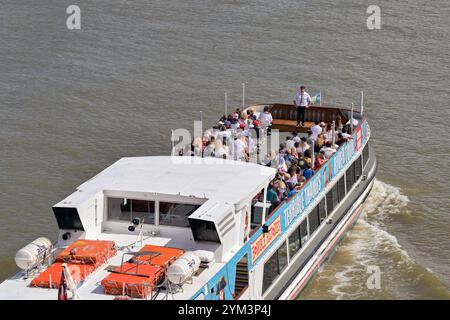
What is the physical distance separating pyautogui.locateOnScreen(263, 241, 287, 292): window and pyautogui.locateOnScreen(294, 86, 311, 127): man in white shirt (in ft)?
24.0

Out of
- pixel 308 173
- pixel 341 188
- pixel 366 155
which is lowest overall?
pixel 341 188

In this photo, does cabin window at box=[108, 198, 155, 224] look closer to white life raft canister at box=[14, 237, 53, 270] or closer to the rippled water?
white life raft canister at box=[14, 237, 53, 270]

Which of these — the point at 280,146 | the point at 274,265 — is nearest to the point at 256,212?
the point at 274,265

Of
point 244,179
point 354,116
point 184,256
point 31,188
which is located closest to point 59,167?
point 31,188

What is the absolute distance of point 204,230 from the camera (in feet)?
56.8

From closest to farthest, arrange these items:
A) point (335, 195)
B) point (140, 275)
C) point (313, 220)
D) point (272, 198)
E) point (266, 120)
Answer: point (140, 275) < point (272, 198) < point (313, 220) < point (335, 195) < point (266, 120)

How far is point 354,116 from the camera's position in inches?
1066

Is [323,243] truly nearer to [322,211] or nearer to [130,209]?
[322,211]

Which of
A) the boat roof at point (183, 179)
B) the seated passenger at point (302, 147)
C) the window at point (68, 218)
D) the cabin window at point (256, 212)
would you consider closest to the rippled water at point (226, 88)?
the seated passenger at point (302, 147)

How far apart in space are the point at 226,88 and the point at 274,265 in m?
16.5

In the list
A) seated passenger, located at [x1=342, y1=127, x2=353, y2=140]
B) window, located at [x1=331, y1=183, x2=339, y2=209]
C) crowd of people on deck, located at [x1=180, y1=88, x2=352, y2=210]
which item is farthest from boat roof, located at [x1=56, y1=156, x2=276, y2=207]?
seated passenger, located at [x1=342, y1=127, x2=353, y2=140]

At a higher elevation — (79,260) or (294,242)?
(79,260)

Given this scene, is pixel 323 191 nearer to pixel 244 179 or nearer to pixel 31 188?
pixel 244 179
